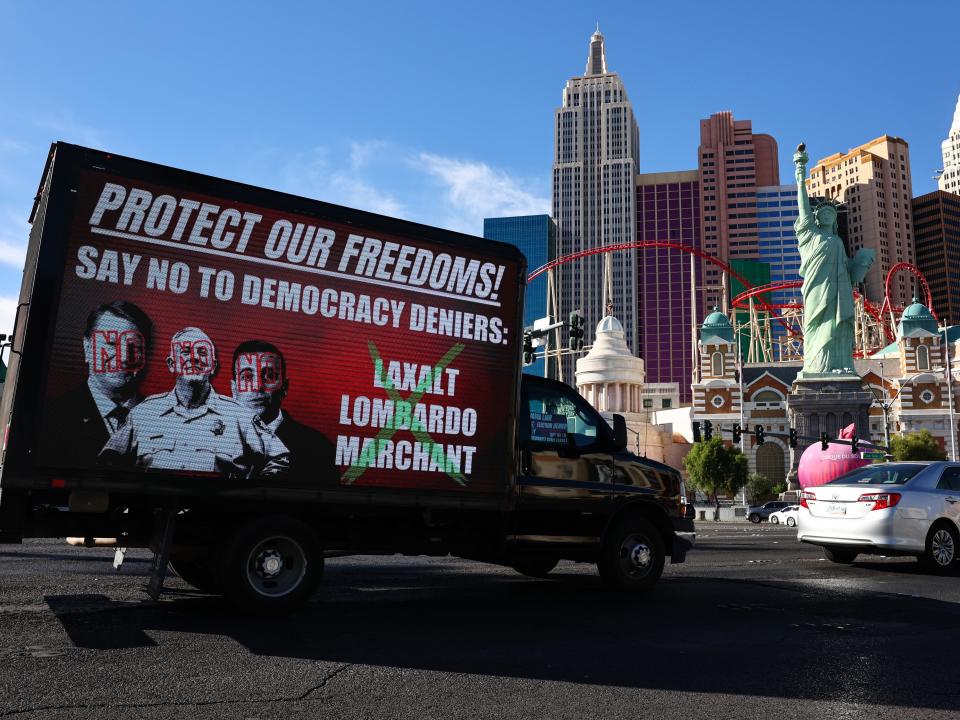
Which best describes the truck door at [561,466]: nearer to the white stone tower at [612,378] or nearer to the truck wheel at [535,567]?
the truck wheel at [535,567]

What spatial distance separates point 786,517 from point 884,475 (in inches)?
1100

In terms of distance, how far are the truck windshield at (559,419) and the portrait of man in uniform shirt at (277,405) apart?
251 cm

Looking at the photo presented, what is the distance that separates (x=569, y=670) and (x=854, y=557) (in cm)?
961

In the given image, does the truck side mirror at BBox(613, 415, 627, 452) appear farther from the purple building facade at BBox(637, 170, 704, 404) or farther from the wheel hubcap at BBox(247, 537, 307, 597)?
the purple building facade at BBox(637, 170, 704, 404)

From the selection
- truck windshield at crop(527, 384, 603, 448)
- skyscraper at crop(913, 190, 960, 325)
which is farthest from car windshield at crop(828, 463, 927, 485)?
skyscraper at crop(913, 190, 960, 325)

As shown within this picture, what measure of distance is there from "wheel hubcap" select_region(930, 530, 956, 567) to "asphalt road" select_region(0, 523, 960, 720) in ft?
5.69

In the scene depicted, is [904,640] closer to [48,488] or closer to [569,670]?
[569,670]

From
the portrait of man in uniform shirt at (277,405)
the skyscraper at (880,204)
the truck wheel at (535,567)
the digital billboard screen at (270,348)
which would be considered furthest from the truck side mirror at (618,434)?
the skyscraper at (880,204)

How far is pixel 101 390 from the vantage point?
Answer: 6.61 meters

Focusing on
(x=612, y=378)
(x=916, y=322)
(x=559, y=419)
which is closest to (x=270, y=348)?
(x=559, y=419)

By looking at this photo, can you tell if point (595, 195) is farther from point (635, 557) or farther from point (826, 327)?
point (635, 557)

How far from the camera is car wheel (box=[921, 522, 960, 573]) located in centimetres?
1120

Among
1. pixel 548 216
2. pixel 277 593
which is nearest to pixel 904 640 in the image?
pixel 277 593

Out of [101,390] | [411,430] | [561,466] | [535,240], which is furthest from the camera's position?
[535,240]
